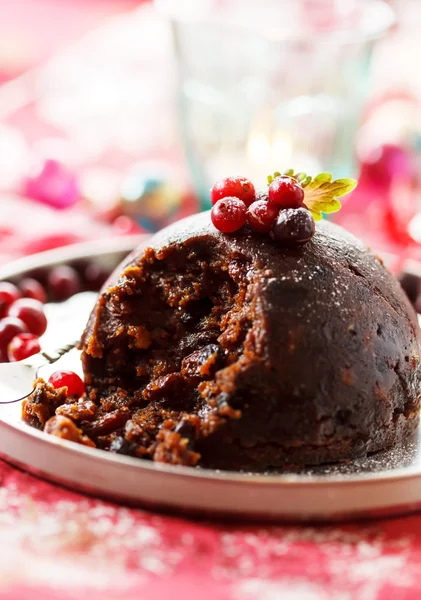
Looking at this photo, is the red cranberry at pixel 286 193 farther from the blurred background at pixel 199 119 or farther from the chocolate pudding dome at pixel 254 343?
the blurred background at pixel 199 119

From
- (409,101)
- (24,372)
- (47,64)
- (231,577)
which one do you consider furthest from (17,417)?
(409,101)

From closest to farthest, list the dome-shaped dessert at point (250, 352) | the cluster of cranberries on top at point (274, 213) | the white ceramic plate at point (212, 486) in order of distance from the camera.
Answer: the white ceramic plate at point (212, 486) < the dome-shaped dessert at point (250, 352) < the cluster of cranberries on top at point (274, 213)

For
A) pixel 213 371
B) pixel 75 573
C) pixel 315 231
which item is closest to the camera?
pixel 75 573

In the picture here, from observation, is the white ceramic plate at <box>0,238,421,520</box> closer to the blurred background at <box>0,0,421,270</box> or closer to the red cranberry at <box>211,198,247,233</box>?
the red cranberry at <box>211,198,247,233</box>

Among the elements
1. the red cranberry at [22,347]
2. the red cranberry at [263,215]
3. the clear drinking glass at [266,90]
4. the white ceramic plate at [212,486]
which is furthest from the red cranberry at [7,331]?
the clear drinking glass at [266,90]

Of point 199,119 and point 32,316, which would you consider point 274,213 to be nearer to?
point 32,316

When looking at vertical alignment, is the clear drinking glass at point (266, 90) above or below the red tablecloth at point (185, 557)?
above

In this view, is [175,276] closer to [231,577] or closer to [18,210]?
[231,577]

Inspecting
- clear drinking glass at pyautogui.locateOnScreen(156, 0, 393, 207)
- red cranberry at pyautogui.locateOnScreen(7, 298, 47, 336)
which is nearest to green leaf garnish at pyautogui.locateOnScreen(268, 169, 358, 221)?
red cranberry at pyautogui.locateOnScreen(7, 298, 47, 336)
